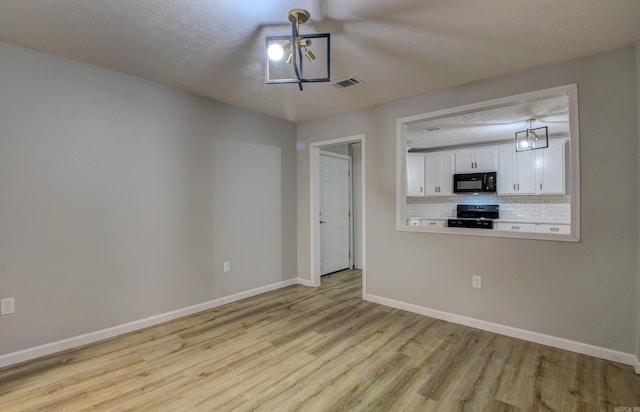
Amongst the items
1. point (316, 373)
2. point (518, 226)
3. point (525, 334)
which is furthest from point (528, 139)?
point (316, 373)

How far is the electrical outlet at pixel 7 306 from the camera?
91.1 inches

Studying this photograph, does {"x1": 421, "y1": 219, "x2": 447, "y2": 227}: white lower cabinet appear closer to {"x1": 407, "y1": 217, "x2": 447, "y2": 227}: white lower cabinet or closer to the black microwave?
{"x1": 407, "y1": 217, "x2": 447, "y2": 227}: white lower cabinet

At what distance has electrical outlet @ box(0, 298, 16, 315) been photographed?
2314mm

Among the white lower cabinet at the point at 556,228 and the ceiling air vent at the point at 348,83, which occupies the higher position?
the ceiling air vent at the point at 348,83

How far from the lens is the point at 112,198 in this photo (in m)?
2.84

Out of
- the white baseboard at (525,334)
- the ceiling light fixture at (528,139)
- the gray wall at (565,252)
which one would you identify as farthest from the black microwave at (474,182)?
the white baseboard at (525,334)

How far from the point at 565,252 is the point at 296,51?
2.71 metres

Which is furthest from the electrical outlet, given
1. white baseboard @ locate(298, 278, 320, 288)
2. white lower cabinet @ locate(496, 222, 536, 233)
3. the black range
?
white lower cabinet @ locate(496, 222, 536, 233)

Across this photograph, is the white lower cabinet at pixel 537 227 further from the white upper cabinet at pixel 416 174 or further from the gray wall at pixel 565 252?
the gray wall at pixel 565 252

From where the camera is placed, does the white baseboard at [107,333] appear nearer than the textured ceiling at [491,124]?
Yes

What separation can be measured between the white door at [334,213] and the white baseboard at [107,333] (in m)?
1.58

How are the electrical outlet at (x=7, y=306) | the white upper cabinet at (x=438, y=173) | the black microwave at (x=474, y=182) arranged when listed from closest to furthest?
the electrical outlet at (x=7, y=306)
the black microwave at (x=474, y=182)
the white upper cabinet at (x=438, y=173)

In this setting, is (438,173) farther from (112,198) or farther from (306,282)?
(112,198)

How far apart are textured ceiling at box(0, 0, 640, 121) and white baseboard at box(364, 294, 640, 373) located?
93.3 inches
